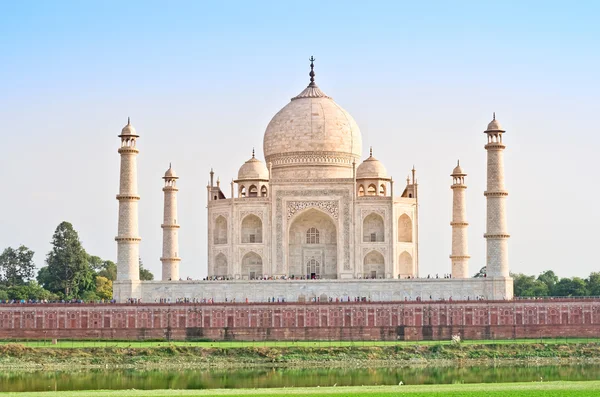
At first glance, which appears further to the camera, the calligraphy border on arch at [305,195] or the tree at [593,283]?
the tree at [593,283]

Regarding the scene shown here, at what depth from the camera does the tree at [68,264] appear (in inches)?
2430

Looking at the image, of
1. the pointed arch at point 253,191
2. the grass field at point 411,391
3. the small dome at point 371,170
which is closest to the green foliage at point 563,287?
the small dome at point 371,170

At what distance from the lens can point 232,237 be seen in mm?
50312

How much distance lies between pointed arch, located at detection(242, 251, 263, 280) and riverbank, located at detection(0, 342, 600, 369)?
1027 cm

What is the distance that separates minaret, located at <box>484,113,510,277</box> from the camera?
45.8 m

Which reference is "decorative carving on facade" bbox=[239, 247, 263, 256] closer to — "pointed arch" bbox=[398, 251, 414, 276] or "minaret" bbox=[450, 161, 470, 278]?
"pointed arch" bbox=[398, 251, 414, 276]

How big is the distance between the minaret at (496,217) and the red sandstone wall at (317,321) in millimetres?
2146

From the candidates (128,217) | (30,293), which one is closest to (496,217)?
(128,217)

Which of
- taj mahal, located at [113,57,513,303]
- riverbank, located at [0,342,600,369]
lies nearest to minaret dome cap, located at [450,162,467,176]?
taj mahal, located at [113,57,513,303]

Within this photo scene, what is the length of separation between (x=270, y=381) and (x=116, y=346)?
8.98 m

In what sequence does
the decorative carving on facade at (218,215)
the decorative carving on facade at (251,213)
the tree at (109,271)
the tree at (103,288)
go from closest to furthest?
the decorative carving on facade at (251,213), the decorative carving on facade at (218,215), the tree at (103,288), the tree at (109,271)

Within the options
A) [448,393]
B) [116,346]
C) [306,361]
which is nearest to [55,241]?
[116,346]

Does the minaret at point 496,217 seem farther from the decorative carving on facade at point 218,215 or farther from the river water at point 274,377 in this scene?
the decorative carving on facade at point 218,215

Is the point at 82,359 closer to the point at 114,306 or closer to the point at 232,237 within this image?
the point at 114,306
